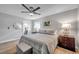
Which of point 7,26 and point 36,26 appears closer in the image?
point 7,26

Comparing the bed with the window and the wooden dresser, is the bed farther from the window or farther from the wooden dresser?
the wooden dresser

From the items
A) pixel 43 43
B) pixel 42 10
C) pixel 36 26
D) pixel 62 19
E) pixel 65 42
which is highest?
pixel 42 10

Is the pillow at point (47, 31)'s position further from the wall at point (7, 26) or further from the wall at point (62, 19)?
the wall at point (7, 26)

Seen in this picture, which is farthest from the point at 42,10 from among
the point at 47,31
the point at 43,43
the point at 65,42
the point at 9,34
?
the point at 65,42

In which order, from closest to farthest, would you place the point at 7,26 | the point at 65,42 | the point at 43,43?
the point at 7,26 < the point at 43,43 < the point at 65,42

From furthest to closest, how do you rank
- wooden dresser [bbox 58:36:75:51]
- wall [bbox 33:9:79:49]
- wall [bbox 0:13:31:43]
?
wooden dresser [bbox 58:36:75:51] → wall [bbox 33:9:79:49] → wall [bbox 0:13:31:43]

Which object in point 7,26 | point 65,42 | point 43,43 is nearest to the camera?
point 7,26

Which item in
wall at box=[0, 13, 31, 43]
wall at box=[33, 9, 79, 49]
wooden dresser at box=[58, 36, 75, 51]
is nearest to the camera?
wall at box=[0, 13, 31, 43]

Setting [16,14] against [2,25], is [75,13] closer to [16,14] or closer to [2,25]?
[16,14]

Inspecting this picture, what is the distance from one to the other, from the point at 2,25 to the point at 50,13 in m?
1.09

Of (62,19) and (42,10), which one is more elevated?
(42,10)

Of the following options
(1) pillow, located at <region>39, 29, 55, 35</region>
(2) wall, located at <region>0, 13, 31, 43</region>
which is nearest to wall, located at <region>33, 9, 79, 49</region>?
(1) pillow, located at <region>39, 29, 55, 35</region>

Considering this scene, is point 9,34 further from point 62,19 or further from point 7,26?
point 62,19
